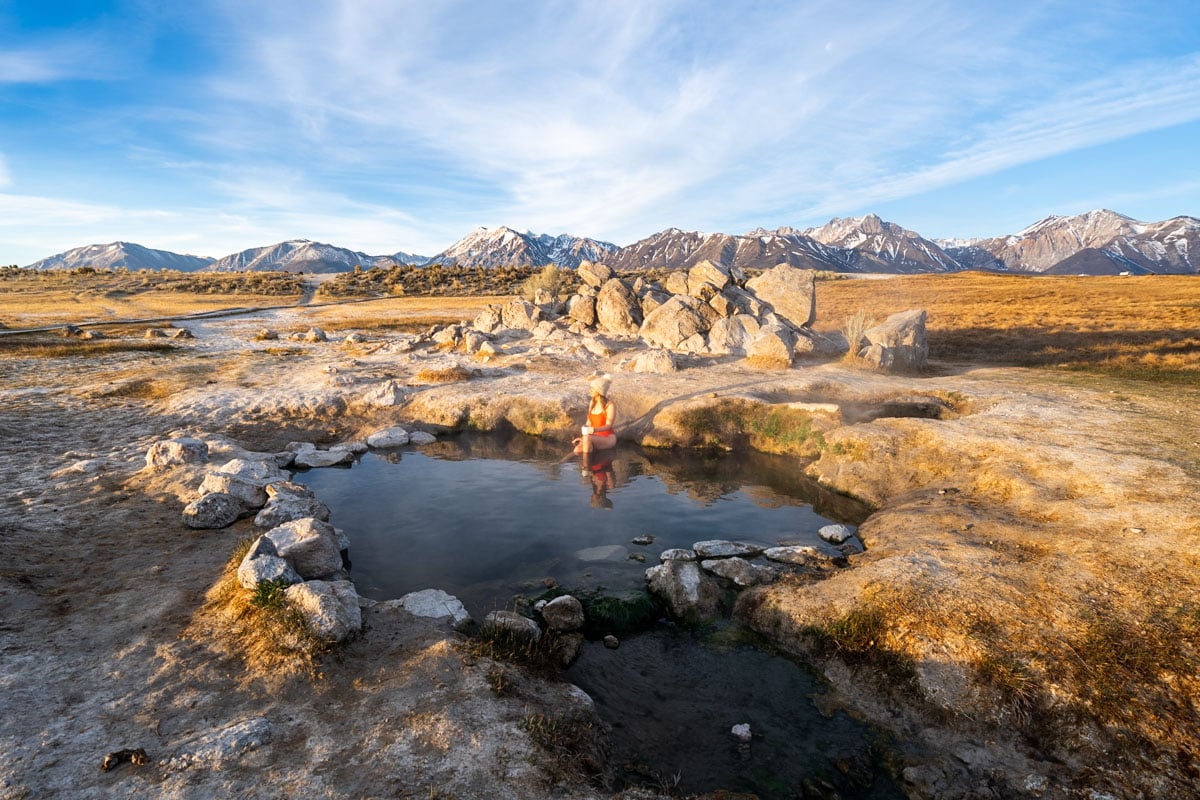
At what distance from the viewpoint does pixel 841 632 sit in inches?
334

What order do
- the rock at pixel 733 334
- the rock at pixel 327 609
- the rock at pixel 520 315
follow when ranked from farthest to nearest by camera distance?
the rock at pixel 520 315
the rock at pixel 733 334
the rock at pixel 327 609

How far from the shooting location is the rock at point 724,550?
38.1ft

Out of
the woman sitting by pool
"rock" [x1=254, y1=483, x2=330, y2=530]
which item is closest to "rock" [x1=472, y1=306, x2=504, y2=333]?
the woman sitting by pool

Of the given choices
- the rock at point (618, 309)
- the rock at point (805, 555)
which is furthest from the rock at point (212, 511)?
the rock at point (618, 309)

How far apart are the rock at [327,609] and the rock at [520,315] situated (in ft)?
94.1

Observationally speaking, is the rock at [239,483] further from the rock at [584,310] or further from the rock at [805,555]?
the rock at [584,310]

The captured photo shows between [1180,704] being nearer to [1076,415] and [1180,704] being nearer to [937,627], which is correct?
[937,627]

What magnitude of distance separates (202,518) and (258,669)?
18.8ft

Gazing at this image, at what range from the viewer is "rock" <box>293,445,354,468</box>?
54.0ft

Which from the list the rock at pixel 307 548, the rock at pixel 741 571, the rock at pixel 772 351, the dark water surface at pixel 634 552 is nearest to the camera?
the dark water surface at pixel 634 552

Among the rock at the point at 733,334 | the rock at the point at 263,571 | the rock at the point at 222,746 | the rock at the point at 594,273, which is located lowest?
the rock at the point at 222,746

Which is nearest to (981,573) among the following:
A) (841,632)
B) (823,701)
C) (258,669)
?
(841,632)

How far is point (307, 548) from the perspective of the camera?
920cm

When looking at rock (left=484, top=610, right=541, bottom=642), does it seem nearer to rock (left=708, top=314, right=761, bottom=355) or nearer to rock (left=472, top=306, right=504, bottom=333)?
rock (left=708, top=314, right=761, bottom=355)
